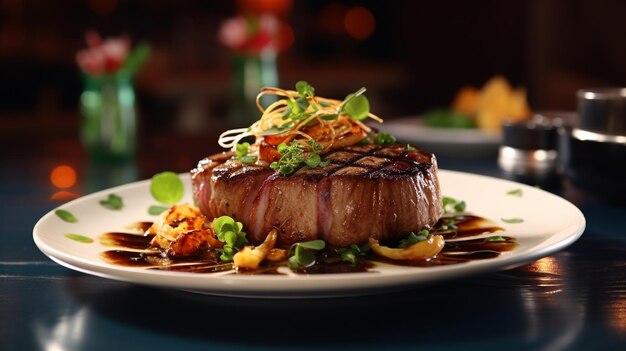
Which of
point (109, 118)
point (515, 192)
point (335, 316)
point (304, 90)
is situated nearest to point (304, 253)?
point (335, 316)

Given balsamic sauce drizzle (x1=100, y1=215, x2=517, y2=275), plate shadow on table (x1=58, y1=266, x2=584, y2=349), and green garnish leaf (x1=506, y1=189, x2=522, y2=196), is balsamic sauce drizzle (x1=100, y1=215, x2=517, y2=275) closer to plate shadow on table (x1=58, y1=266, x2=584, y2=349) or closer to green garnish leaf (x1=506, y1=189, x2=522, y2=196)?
plate shadow on table (x1=58, y1=266, x2=584, y2=349)

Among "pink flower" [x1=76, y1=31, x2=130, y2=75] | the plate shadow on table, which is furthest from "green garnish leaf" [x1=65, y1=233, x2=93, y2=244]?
"pink flower" [x1=76, y1=31, x2=130, y2=75]

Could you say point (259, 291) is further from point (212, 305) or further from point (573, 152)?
point (573, 152)

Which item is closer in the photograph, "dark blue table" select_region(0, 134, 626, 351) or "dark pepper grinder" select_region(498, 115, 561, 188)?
"dark blue table" select_region(0, 134, 626, 351)

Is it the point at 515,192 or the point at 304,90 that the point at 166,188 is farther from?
the point at 515,192

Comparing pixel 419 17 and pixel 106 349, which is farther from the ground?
pixel 419 17

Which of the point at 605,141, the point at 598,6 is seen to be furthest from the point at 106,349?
the point at 598,6

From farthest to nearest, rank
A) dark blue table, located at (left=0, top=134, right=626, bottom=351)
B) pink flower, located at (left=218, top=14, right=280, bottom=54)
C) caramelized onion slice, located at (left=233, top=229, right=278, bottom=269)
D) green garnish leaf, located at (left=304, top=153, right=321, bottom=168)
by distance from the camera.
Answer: pink flower, located at (left=218, top=14, right=280, bottom=54) < green garnish leaf, located at (left=304, top=153, right=321, bottom=168) < caramelized onion slice, located at (left=233, top=229, right=278, bottom=269) < dark blue table, located at (left=0, top=134, right=626, bottom=351)

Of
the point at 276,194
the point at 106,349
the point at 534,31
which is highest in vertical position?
the point at 534,31
